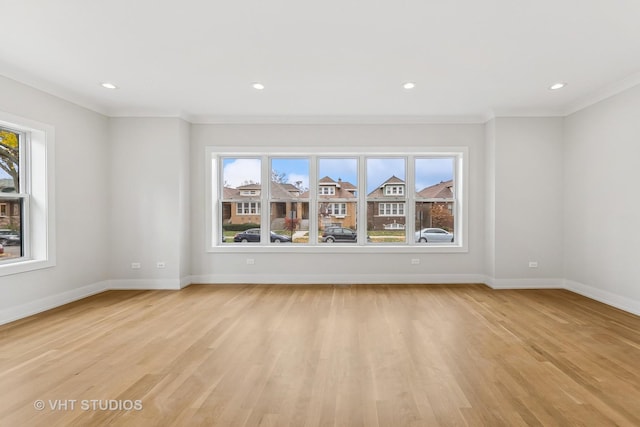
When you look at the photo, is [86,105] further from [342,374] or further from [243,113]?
[342,374]

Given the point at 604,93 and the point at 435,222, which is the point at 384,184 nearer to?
the point at 435,222

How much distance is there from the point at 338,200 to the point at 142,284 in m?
3.55

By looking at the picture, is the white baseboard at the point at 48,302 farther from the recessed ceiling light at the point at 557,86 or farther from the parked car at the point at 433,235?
the recessed ceiling light at the point at 557,86

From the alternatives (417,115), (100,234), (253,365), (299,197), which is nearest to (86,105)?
(100,234)

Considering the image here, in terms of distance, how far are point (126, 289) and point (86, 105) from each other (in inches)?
113

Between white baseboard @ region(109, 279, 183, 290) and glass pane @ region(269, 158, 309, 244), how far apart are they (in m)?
1.87

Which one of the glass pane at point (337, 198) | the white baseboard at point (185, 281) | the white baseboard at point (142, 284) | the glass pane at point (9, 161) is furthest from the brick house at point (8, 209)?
the glass pane at point (337, 198)

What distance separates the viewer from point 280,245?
5848 mm

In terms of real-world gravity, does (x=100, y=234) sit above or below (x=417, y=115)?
below

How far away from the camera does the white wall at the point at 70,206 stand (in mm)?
3910

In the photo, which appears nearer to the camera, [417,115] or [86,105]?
[86,105]

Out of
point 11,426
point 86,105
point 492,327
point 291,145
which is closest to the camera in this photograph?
point 11,426

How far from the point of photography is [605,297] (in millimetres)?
4531

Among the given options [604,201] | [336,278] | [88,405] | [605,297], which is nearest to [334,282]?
[336,278]
